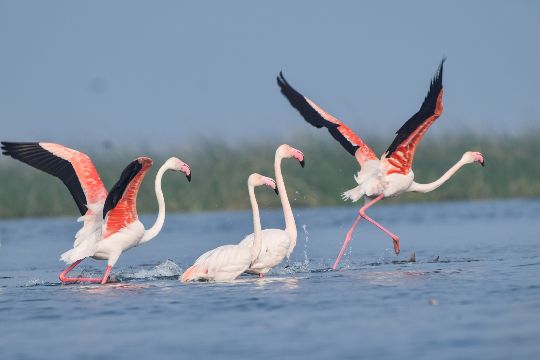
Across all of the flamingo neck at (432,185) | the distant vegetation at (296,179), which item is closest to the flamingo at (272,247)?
the flamingo neck at (432,185)

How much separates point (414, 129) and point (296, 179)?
435 inches

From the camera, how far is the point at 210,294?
38.7 ft

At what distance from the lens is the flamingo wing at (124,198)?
12600mm

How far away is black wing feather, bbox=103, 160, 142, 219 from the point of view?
1244 centimetres

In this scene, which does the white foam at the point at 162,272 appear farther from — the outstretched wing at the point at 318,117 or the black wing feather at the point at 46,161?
the outstretched wing at the point at 318,117

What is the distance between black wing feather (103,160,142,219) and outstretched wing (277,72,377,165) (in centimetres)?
290

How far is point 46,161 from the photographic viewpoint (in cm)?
1433

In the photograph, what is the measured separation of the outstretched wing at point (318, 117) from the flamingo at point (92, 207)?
191cm

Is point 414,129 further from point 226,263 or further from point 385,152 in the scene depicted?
point 226,263

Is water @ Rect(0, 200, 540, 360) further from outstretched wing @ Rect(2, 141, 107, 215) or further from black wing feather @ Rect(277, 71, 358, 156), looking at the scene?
black wing feather @ Rect(277, 71, 358, 156)

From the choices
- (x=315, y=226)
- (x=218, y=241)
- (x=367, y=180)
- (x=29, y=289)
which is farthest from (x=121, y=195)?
(x=315, y=226)

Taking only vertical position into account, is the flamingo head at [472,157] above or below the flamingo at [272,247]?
above

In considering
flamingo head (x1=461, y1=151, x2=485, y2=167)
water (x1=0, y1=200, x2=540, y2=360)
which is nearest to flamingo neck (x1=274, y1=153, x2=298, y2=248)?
water (x1=0, y1=200, x2=540, y2=360)

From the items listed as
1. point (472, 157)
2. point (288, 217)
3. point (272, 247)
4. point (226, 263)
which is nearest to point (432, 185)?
point (472, 157)
